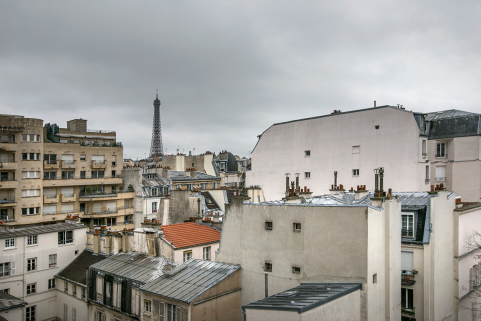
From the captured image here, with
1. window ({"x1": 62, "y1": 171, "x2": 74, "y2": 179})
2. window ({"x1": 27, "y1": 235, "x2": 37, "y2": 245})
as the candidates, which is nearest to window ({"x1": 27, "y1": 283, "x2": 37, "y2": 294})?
window ({"x1": 27, "y1": 235, "x2": 37, "y2": 245})

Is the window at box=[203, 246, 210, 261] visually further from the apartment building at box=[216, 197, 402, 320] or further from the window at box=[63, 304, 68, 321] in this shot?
the window at box=[63, 304, 68, 321]

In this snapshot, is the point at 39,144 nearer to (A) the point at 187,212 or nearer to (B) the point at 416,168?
(A) the point at 187,212

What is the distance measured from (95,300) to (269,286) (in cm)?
1247

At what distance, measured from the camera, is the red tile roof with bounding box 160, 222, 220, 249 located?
22.1 metres

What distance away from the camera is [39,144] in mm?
42750

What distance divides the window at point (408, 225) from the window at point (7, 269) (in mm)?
26488

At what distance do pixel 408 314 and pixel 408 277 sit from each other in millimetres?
1901

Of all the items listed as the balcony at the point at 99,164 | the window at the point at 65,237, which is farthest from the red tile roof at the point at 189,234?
the balcony at the point at 99,164

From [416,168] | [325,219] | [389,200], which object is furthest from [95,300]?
[416,168]

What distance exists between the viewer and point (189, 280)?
17703 mm

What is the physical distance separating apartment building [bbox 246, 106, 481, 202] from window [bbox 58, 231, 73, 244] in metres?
21.8

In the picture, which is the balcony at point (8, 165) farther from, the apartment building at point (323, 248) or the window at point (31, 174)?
the apartment building at point (323, 248)

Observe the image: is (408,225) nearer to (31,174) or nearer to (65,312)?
(65,312)

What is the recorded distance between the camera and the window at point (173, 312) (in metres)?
16.2
